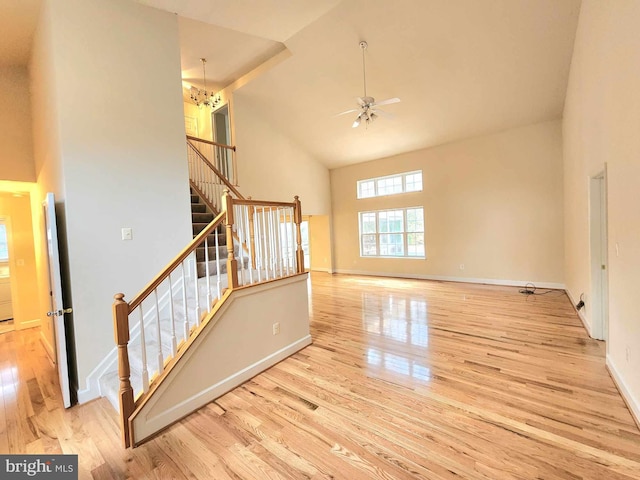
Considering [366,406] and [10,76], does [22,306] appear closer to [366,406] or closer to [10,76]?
[10,76]

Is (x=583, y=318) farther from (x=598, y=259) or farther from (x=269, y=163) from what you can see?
(x=269, y=163)

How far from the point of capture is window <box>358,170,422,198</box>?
7.66 m

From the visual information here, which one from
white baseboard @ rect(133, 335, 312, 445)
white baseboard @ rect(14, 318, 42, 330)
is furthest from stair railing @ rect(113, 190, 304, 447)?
white baseboard @ rect(14, 318, 42, 330)

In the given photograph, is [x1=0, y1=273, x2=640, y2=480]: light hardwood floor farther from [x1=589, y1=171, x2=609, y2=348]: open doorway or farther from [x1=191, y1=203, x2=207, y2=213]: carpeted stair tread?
[x1=191, y1=203, x2=207, y2=213]: carpeted stair tread

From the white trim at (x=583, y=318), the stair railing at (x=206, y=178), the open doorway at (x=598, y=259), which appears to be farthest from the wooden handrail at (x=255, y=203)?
the white trim at (x=583, y=318)

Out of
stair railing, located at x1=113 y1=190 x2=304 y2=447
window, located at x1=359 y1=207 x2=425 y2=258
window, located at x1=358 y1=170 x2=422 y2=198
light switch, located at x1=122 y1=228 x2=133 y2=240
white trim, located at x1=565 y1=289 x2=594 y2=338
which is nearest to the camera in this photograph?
stair railing, located at x1=113 y1=190 x2=304 y2=447

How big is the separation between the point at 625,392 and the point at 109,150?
513 centimetres

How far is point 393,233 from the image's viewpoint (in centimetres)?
817

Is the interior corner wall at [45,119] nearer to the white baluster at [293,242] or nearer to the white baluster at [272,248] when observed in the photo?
the white baluster at [272,248]

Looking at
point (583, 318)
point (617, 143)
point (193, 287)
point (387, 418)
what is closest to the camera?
point (387, 418)

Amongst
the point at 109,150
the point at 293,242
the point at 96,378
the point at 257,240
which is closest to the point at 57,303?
the point at 96,378

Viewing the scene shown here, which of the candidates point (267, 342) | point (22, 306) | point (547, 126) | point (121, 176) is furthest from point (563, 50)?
point (22, 306)

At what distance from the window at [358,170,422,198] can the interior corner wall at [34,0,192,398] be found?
5.96 metres

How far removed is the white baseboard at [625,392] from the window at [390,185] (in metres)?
5.56
